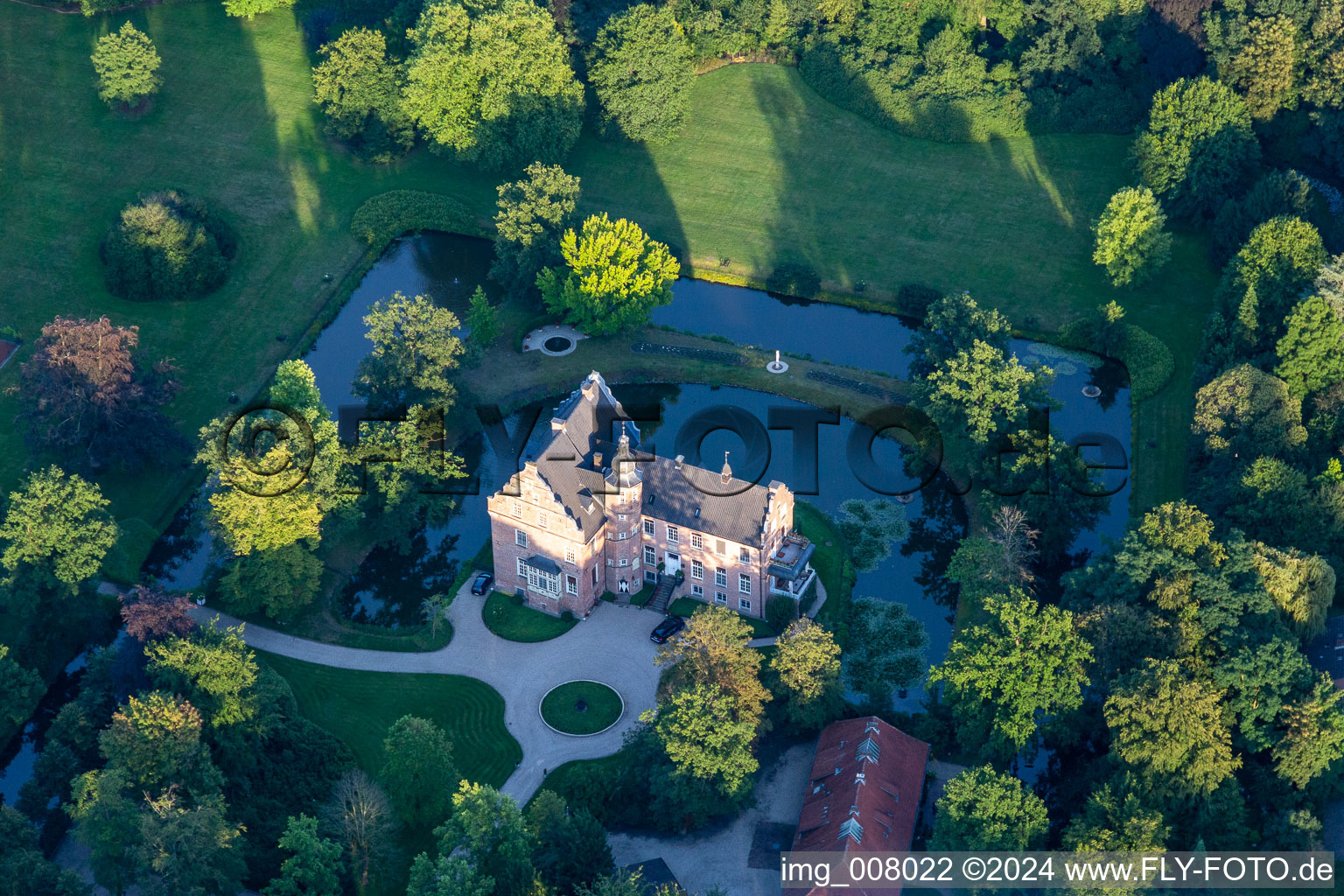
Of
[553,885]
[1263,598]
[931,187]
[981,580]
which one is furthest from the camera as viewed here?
[931,187]

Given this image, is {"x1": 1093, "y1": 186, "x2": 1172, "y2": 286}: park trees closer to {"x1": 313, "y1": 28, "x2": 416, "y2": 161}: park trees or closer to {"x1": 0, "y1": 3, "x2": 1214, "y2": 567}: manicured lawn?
{"x1": 0, "y1": 3, "x2": 1214, "y2": 567}: manicured lawn

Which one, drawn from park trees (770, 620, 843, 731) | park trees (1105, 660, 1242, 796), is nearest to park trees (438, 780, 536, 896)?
park trees (770, 620, 843, 731)

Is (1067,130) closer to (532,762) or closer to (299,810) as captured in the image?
(532,762)

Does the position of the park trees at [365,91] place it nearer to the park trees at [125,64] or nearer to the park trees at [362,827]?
the park trees at [125,64]

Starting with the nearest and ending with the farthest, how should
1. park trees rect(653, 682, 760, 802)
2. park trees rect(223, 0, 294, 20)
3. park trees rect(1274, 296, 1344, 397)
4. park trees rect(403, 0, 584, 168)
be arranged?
1. park trees rect(653, 682, 760, 802)
2. park trees rect(1274, 296, 1344, 397)
3. park trees rect(403, 0, 584, 168)
4. park trees rect(223, 0, 294, 20)

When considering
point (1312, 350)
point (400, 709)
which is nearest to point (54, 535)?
point (400, 709)

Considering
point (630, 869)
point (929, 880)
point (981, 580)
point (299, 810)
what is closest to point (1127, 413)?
point (981, 580)

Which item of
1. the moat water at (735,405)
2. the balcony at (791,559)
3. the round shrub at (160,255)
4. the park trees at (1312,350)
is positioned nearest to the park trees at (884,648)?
the moat water at (735,405)
